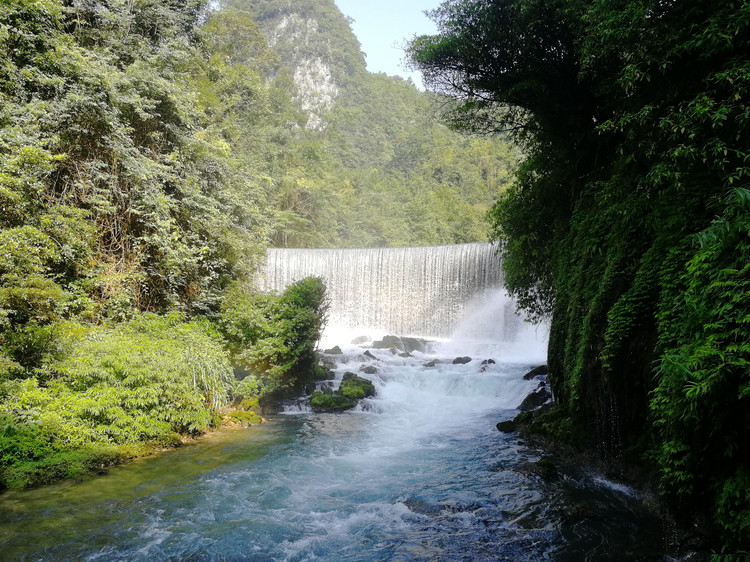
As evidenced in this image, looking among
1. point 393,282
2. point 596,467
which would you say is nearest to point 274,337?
point 596,467

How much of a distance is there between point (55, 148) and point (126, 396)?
4.79 meters

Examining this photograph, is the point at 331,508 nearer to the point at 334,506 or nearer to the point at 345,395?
the point at 334,506

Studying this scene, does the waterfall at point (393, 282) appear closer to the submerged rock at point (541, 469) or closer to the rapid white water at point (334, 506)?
the rapid white water at point (334, 506)

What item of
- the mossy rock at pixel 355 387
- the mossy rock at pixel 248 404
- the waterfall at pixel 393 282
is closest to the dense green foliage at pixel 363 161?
the waterfall at pixel 393 282

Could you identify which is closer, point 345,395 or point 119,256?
point 119,256

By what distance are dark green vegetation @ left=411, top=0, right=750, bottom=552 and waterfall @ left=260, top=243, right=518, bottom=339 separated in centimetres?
1053

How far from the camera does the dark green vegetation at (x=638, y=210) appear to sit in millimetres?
3195

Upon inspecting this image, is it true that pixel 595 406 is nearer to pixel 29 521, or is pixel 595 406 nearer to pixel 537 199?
pixel 537 199

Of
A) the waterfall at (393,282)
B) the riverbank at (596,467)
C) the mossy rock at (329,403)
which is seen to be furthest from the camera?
the waterfall at (393,282)

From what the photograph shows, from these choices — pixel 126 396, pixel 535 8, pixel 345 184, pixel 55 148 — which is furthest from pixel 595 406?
pixel 345 184

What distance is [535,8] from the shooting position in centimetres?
699

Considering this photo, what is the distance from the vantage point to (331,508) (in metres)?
5.47

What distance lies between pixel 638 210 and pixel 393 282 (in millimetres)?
16597

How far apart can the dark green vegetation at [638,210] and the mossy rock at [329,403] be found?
197 inches
